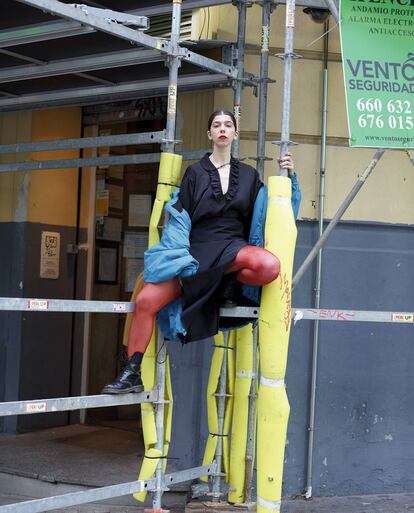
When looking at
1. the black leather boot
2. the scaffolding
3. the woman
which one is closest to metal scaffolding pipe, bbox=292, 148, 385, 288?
the scaffolding

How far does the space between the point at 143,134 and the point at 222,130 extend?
472mm

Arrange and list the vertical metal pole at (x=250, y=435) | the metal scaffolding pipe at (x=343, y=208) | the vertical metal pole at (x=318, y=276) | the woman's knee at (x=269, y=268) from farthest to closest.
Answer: the vertical metal pole at (x=318, y=276)
the vertical metal pole at (x=250, y=435)
the metal scaffolding pipe at (x=343, y=208)
the woman's knee at (x=269, y=268)

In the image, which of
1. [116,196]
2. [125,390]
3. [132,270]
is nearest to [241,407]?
[125,390]

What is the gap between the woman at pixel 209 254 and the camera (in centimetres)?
505

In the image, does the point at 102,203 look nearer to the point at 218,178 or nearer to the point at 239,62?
the point at 239,62

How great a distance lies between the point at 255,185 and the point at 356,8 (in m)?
1.28

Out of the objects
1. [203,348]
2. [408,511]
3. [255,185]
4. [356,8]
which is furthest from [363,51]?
[408,511]

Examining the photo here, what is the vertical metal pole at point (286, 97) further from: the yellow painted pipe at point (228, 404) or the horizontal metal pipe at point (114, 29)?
the yellow painted pipe at point (228, 404)

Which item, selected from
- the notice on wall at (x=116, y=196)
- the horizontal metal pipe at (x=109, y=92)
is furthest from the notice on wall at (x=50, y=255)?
the horizontal metal pipe at (x=109, y=92)

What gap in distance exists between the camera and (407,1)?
5699mm

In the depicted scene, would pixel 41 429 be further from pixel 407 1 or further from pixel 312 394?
pixel 407 1

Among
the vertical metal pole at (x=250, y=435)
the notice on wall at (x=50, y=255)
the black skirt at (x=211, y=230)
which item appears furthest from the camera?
the notice on wall at (x=50, y=255)

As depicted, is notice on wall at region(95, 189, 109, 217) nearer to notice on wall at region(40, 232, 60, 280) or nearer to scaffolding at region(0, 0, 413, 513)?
notice on wall at region(40, 232, 60, 280)

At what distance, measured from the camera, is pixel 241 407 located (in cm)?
608
